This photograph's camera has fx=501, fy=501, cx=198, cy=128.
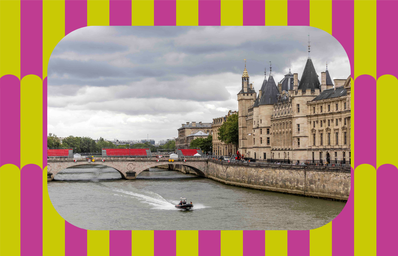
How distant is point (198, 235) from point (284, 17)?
681 cm

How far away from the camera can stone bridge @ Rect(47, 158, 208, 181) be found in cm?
7819

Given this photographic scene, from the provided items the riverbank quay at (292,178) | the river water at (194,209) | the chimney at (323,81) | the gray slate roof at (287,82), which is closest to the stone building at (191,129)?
the gray slate roof at (287,82)

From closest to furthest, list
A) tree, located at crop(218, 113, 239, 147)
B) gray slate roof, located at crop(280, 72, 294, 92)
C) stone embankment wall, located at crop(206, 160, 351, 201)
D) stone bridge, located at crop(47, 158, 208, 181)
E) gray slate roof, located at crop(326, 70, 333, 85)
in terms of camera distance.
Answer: stone embankment wall, located at crop(206, 160, 351, 201)
gray slate roof, located at crop(326, 70, 333, 85)
stone bridge, located at crop(47, 158, 208, 181)
gray slate roof, located at crop(280, 72, 294, 92)
tree, located at crop(218, 113, 239, 147)

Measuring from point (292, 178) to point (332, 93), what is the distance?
1544 centimetres

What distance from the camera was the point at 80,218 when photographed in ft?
125

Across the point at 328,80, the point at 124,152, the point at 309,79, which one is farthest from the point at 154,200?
the point at 124,152

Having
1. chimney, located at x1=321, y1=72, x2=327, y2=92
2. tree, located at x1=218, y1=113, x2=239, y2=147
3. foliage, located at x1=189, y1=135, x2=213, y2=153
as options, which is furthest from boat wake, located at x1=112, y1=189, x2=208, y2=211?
foliage, located at x1=189, y1=135, x2=213, y2=153

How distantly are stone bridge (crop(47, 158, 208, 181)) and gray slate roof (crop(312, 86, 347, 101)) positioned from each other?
25809 millimetres

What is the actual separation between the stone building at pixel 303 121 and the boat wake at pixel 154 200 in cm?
1818

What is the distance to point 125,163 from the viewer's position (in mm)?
80938

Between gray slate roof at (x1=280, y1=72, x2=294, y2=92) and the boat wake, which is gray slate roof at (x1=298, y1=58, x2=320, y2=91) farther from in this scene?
the boat wake
